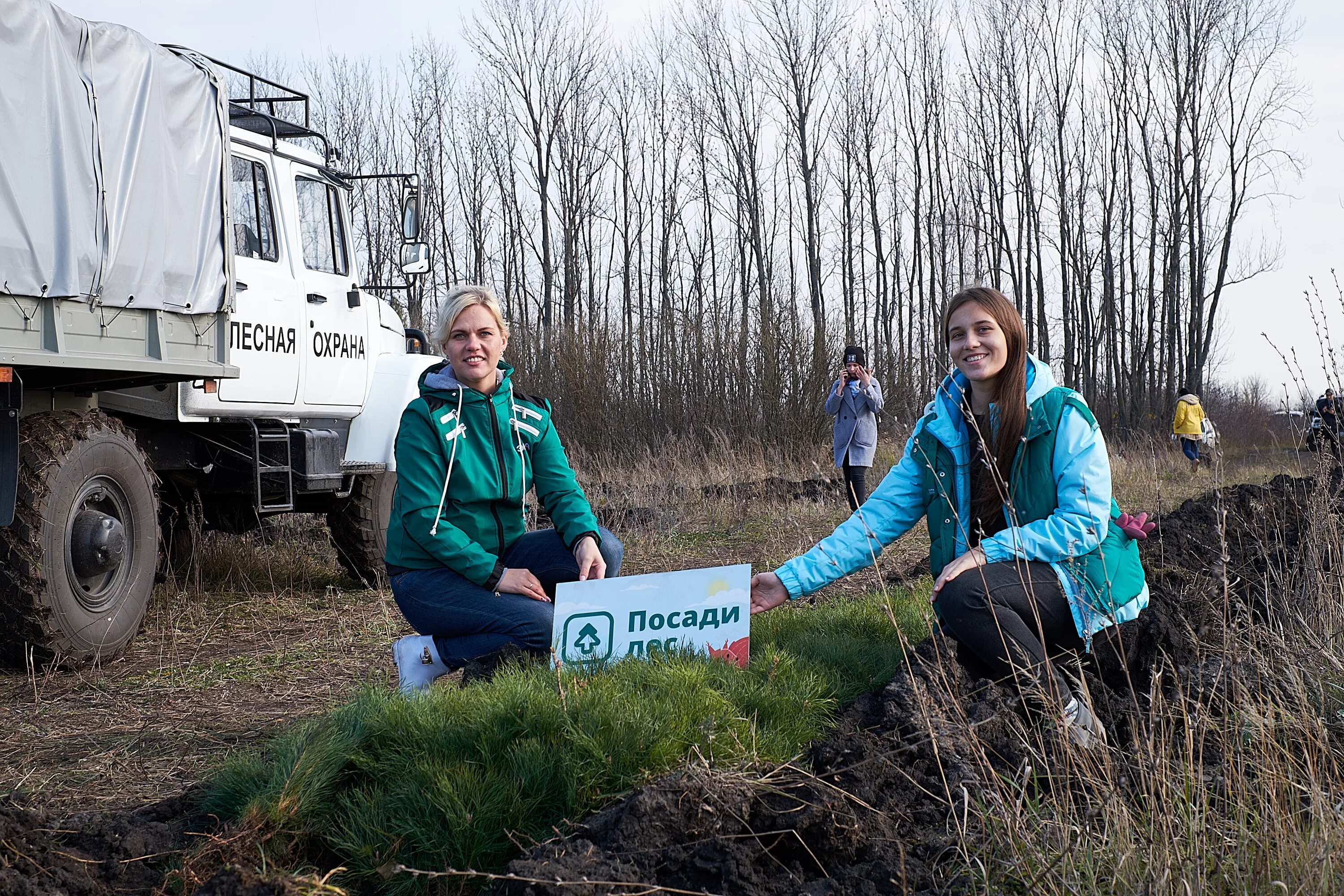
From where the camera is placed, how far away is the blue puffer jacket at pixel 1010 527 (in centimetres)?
365

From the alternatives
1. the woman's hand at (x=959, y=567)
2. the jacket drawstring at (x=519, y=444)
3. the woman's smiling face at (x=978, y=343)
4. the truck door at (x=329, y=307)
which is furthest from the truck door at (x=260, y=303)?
the woman's hand at (x=959, y=567)

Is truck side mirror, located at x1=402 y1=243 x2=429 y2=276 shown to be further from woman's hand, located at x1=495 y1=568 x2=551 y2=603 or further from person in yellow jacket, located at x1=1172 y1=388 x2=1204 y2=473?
person in yellow jacket, located at x1=1172 y1=388 x2=1204 y2=473

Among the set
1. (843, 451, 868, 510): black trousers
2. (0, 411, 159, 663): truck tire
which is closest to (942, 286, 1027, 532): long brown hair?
(0, 411, 159, 663): truck tire

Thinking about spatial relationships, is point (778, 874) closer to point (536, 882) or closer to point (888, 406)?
point (536, 882)

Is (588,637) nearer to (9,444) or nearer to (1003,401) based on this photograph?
(1003,401)

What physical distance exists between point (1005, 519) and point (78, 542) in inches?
173

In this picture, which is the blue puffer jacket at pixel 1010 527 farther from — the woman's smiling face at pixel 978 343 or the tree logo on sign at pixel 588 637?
the tree logo on sign at pixel 588 637

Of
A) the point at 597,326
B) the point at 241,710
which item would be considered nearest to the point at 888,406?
the point at 597,326

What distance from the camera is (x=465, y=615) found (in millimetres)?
4094

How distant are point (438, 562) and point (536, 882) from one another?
6.63 ft

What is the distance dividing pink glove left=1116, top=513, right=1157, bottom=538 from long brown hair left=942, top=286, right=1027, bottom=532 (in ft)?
1.28

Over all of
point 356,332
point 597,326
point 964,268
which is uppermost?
point 964,268

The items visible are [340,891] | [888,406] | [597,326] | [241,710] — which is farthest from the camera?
[888,406]

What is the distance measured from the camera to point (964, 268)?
3438 cm
